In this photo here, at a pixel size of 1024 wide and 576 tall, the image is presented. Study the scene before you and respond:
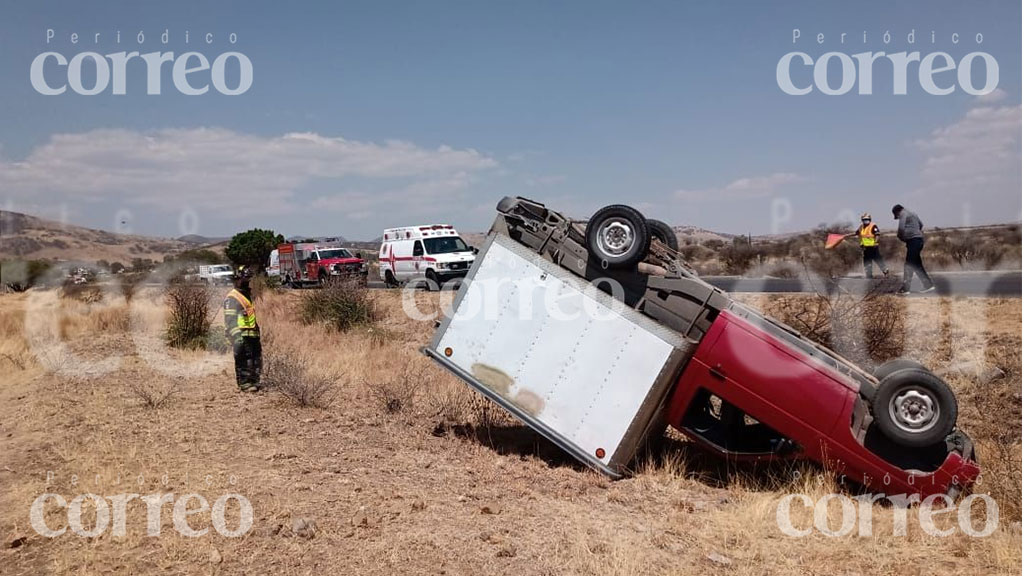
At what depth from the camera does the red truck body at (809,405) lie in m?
6.22

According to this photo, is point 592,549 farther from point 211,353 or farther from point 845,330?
point 211,353

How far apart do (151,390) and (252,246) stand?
44866mm

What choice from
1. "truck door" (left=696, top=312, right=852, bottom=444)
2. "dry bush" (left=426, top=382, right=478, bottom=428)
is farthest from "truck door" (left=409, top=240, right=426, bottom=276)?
"truck door" (left=696, top=312, right=852, bottom=444)

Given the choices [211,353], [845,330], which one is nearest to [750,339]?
[845,330]

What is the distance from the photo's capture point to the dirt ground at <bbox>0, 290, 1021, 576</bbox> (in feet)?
16.6

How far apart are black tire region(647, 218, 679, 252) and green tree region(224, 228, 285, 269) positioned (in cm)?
4584

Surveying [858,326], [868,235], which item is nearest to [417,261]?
[868,235]

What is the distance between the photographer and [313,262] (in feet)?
113

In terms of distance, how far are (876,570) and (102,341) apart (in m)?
14.4

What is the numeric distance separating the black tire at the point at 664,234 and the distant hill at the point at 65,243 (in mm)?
10701

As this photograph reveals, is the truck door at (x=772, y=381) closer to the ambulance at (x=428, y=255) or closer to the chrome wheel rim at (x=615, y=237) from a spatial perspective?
the chrome wheel rim at (x=615, y=237)

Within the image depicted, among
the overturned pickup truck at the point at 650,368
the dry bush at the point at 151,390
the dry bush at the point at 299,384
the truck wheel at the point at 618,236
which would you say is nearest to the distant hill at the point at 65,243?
the dry bush at the point at 151,390

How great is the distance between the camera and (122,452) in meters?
7.16

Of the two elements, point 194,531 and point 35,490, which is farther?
point 35,490
